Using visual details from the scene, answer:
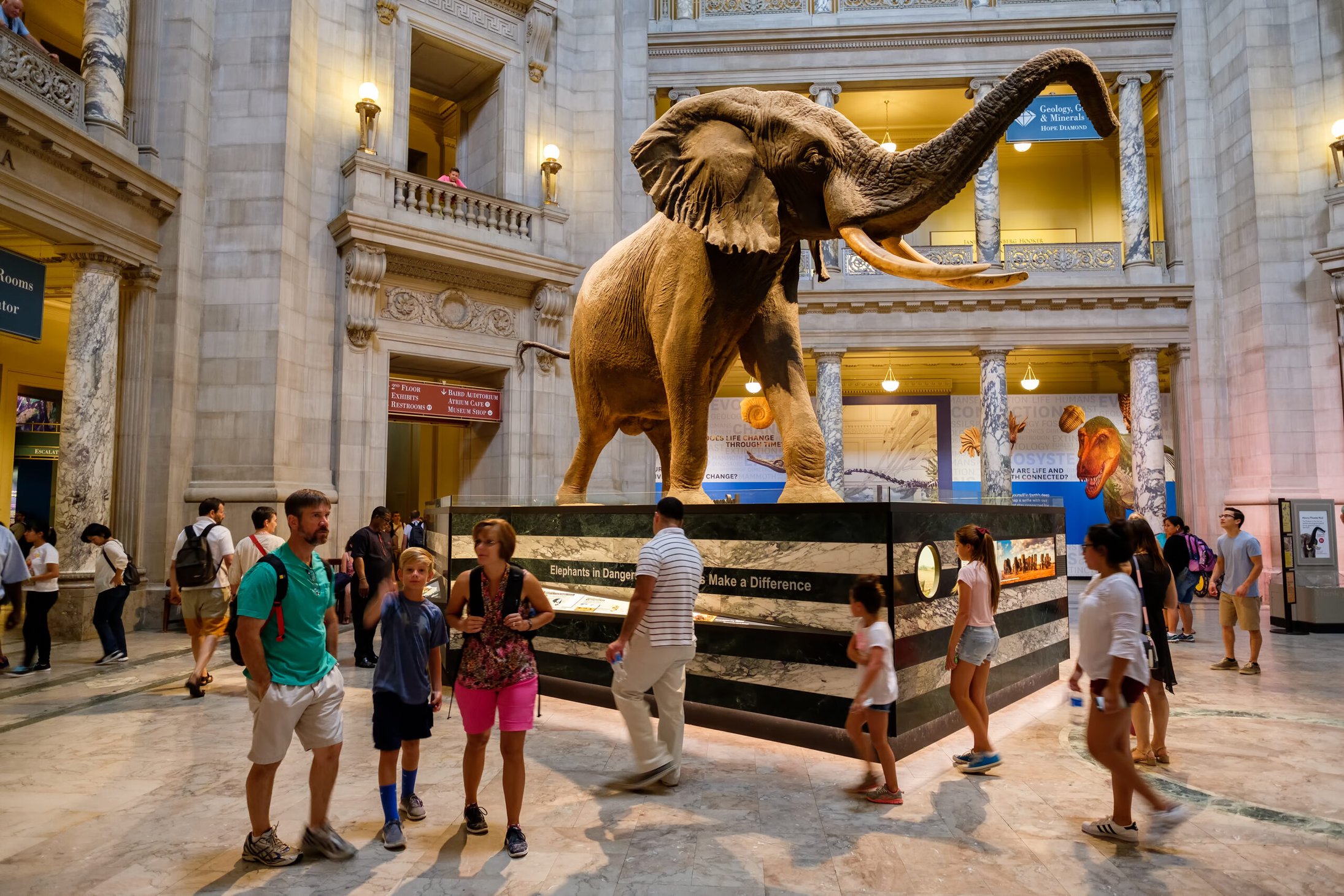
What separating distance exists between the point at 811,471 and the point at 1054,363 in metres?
16.8

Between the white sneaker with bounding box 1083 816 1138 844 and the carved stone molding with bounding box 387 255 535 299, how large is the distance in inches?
472

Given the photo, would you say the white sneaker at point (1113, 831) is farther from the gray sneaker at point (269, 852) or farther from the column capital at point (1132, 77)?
the column capital at point (1132, 77)

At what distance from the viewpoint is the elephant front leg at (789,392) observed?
5.23 metres

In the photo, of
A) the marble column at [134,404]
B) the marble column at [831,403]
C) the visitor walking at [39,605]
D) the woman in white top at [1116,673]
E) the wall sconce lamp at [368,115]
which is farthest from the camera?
the marble column at [831,403]

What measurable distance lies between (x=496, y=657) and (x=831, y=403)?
14.0 meters

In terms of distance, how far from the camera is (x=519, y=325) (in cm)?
1426

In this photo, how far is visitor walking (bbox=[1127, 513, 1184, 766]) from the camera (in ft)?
15.3

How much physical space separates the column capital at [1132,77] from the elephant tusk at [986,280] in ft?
51.2

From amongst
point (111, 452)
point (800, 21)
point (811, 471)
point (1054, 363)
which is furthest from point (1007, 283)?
point (1054, 363)

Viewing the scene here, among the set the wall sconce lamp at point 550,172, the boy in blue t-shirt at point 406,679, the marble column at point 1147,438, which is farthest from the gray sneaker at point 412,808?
the marble column at point 1147,438

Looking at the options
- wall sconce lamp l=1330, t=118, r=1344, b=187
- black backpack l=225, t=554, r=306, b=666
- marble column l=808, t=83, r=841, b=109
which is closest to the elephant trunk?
black backpack l=225, t=554, r=306, b=666

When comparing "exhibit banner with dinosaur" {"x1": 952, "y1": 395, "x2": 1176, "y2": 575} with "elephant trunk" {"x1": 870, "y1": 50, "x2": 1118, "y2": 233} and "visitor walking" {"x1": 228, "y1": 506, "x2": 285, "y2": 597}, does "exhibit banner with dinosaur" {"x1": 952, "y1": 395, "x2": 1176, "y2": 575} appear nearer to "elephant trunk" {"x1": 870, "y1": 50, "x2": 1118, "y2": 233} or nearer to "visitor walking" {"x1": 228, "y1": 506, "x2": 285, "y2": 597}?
"elephant trunk" {"x1": 870, "y1": 50, "x2": 1118, "y2": 233}

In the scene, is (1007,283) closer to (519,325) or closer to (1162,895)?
(1162,895)

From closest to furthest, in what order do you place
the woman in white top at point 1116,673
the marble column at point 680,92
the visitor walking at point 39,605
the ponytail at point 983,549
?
the woman in white top at point 1116,673 < the ponytail at point 983,549 < the visitor walking at point 39,605 < the marble column at point 680,92
